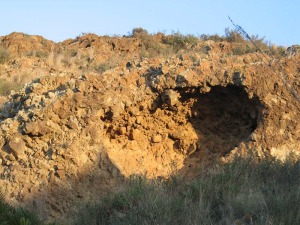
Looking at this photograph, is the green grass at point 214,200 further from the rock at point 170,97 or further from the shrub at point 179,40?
the shrub at point 179,40

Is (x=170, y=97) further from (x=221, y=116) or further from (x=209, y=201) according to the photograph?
(x=209, y=201)

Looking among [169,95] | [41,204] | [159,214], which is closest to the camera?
[159,214]

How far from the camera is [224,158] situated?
764cm

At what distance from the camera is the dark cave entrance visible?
822 centimetres

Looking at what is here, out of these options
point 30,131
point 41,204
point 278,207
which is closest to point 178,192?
point 278,207

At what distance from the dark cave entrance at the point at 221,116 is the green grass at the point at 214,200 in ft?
3.59

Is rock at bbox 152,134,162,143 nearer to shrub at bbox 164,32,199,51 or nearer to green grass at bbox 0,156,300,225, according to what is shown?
green grass at bbox 0,156,300,225

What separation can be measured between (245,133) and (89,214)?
3.36 meters

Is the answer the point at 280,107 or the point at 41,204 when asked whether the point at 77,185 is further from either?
the point at 280,107

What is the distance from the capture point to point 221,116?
8.53 meters

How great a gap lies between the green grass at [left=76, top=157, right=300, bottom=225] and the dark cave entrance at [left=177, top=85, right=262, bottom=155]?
109 cm

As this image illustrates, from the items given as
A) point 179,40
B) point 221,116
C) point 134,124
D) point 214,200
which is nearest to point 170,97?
point 134,124

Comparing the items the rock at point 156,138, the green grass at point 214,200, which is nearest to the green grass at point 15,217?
the green grass at point 214,200

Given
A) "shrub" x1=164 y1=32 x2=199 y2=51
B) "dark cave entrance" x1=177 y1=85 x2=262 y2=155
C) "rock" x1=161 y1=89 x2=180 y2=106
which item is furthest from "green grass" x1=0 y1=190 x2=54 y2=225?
"shrub" x1=164 y1=32 x2=199 y2=51
